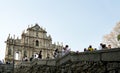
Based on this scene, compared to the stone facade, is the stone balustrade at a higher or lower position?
lower

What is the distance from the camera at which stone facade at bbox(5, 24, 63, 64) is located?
52.0 metres

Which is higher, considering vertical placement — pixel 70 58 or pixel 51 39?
pixel 51 39

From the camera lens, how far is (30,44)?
5453 centimetres

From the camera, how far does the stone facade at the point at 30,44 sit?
51969mm

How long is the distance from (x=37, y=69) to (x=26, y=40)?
34768 mm

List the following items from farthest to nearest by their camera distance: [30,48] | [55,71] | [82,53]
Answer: [30,48], [55,71], [82,53]

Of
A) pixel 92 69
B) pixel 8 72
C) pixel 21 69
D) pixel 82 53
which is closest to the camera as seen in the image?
pixel 92 69

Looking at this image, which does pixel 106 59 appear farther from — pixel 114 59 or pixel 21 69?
pixel 21 69

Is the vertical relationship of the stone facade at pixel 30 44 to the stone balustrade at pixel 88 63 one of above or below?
above

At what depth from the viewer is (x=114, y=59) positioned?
1004cm

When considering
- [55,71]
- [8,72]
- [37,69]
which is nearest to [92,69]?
[55,71]

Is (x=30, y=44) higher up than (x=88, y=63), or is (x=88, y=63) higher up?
(x=30, y=44)

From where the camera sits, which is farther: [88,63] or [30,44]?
[30,44]

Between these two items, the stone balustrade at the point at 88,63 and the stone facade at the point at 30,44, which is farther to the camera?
the stone facade at the point at 30,44
